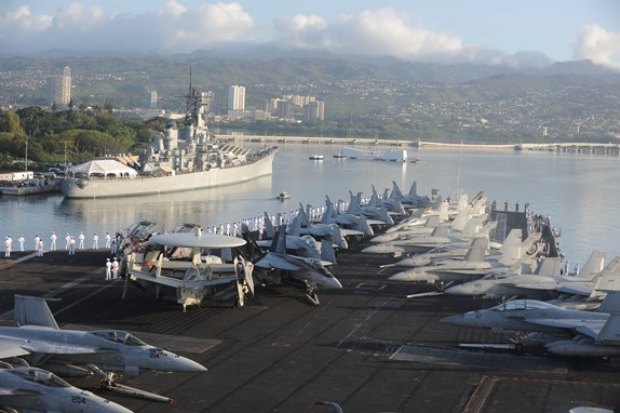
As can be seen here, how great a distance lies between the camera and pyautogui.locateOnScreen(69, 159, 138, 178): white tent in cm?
10630

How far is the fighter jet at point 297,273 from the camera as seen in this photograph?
3712cm

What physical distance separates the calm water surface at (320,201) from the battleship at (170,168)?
1.70 m

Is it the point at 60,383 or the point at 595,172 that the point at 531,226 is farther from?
the point at 595,172

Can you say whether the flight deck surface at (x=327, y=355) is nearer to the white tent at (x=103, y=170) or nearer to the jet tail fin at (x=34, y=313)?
the jet tail fin at (x=34, y=313)

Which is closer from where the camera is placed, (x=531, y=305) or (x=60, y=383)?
(x=60, y=383)

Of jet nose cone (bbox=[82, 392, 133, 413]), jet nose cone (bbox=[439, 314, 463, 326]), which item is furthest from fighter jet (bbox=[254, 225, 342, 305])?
jet nose cone (bbox=[82, 392, 133, 413])

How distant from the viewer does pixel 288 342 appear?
30266 mm

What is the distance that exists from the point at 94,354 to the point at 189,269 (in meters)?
10.9

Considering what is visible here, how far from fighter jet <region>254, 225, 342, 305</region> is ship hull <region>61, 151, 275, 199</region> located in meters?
66.3

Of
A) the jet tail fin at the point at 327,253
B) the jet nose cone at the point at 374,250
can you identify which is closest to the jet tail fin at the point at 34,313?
the jet tail fin at the point at 327,253

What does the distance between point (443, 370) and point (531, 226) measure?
4237cm

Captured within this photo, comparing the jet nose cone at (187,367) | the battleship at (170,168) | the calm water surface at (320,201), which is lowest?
the calm water surface at (320,201)

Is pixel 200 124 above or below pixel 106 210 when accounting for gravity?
above

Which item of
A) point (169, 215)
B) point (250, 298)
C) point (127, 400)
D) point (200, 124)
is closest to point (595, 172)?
point (200, 124)
